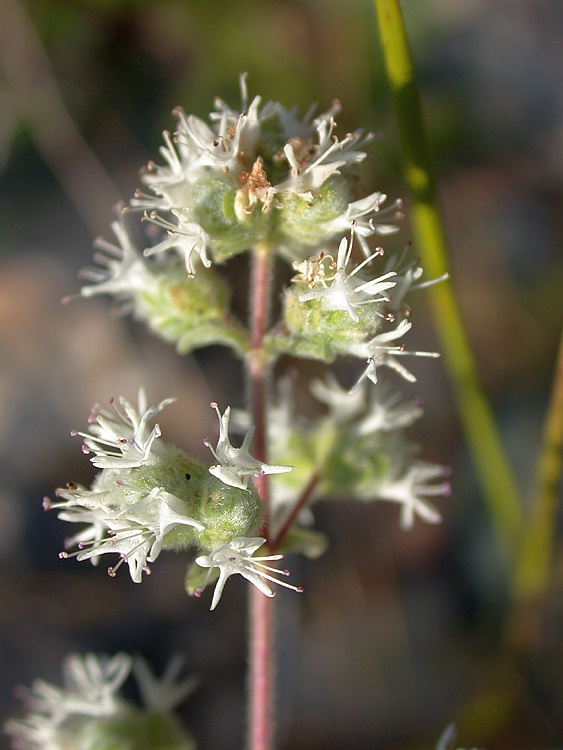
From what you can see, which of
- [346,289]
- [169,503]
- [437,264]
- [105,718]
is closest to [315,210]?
[346,289]

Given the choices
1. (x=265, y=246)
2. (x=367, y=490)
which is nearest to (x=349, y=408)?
(x=367, y=490)

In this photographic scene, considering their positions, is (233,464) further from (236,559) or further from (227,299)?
(227,299)

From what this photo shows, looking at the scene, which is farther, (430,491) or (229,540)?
(430,491)

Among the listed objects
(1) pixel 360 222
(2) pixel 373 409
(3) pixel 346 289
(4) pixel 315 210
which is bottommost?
(2) pixel 373 409

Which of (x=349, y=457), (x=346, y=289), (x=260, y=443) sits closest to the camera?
(x=346, y=289)

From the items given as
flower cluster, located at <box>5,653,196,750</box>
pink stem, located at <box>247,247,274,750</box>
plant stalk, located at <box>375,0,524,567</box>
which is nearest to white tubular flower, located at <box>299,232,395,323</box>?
pink stem, located at <box>247,247,274,750</box>

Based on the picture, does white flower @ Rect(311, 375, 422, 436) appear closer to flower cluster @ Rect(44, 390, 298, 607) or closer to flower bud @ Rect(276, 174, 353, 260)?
flower bud @ Rect(276, 174, 353, 260)

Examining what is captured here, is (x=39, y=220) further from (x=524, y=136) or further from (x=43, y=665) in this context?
(x=524, y=136)

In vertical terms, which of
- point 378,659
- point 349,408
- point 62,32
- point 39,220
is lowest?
point 378,659
